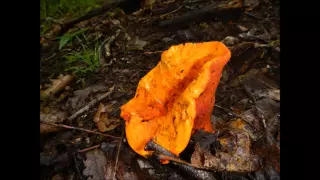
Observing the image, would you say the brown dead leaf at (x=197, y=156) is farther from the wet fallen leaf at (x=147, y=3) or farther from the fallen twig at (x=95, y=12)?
the fallen twig at (x=95, y=12)

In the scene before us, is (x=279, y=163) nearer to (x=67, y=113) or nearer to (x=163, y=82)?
(x=163, y=82)

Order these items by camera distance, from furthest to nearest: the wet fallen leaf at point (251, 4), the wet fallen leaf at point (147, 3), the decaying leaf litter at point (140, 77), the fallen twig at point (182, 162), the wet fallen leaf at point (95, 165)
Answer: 1. the wet fallen leaf at point (147, 3)
2. the wet fallen leaf at point (251, 4)
3. the wet fallen leaf at point (95, 165)
4. the decaying leaf litter at point (140, 77)
5. the fallen twig at point (182, 162)

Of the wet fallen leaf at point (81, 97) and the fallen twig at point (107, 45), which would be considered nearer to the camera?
the wet fallen leaf at point (81, 97)

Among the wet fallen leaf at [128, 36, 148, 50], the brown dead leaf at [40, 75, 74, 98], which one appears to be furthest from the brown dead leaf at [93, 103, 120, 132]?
the wet fallen leaf at [128, 36, 148, 50]

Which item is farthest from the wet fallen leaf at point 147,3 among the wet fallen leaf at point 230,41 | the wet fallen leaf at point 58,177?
the wet fallen leaf at point 58,177

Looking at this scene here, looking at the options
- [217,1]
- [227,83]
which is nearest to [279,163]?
[227,83]

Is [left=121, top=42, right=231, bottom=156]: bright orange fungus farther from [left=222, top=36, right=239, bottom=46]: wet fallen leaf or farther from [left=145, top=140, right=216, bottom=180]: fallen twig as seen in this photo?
[left=222, top=36, right=239, bottom=46]: wet fallen leaf
